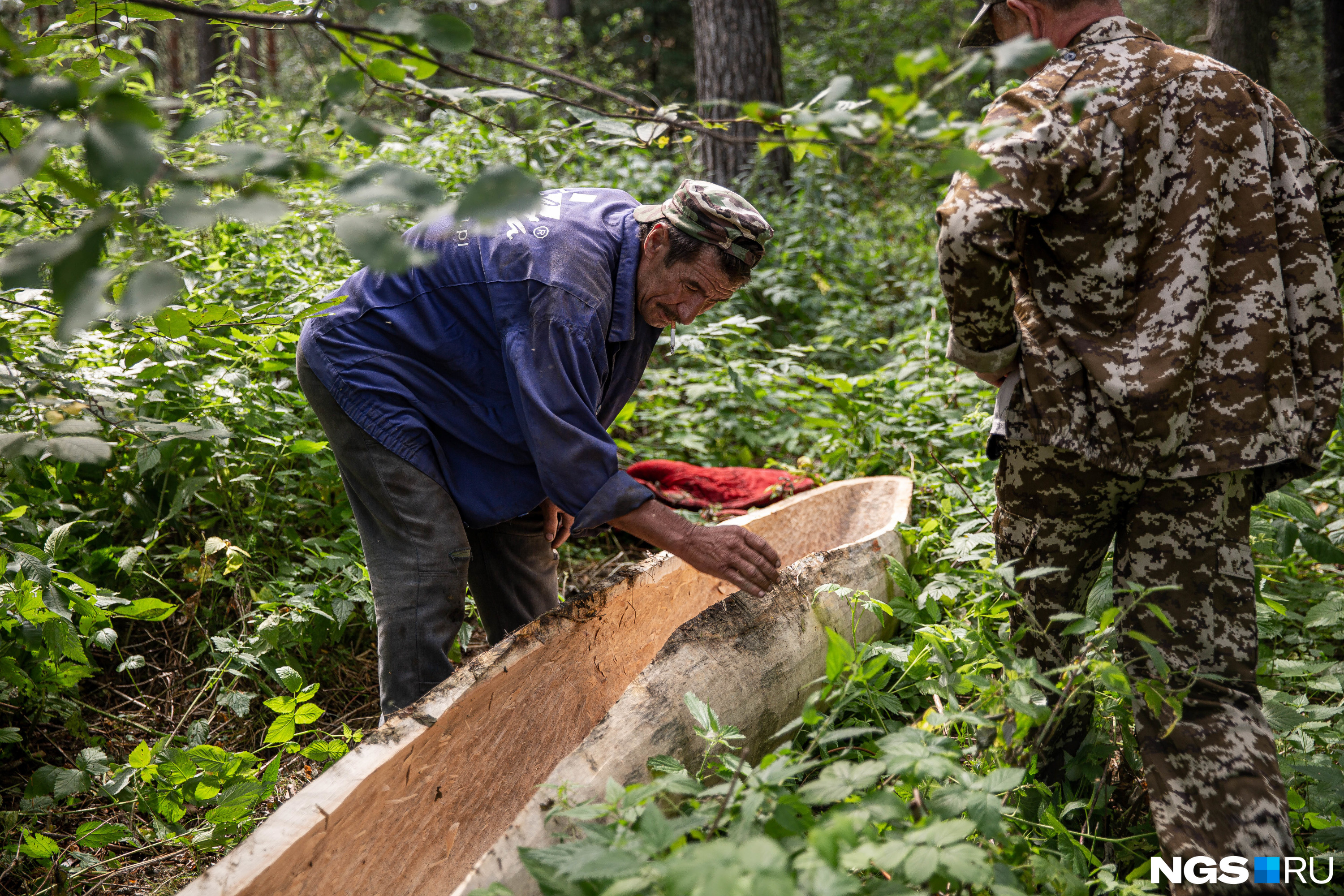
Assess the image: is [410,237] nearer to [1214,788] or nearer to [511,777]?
[511,777]

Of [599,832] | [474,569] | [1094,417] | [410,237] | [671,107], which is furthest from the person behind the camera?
[474,569]

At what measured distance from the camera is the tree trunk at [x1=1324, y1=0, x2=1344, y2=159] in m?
8.74

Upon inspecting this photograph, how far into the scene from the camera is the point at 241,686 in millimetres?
2943

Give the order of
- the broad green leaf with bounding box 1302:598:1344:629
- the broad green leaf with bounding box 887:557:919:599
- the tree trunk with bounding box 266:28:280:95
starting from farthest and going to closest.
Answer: the tree trunk with bounding box 266:28:280:95
the broad green leaf with bounding box 887:557:919:599
the broad green leaf with bounding box 1302:598:1344:629

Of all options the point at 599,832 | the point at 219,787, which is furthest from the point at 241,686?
the point at 599,832

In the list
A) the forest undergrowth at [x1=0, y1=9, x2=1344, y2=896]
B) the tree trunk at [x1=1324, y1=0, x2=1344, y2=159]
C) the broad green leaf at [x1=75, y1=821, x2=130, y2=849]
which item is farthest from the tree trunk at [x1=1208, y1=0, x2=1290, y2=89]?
the broad green leaf at [x1=75, y1=821, x2=130, y2=849]

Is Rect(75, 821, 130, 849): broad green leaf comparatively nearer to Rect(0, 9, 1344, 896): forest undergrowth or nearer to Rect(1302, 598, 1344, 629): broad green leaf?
Rect(0, 9, 1344, 896): forest undergrowth

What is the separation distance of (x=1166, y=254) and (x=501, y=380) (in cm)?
161

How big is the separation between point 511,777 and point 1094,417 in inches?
66.4

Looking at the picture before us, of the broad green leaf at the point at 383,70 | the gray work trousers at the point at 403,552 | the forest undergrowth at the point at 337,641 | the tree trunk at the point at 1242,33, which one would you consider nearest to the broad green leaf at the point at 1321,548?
the forest undergrowth at the point at 337,641

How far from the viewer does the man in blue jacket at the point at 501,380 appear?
2125 millimetres
